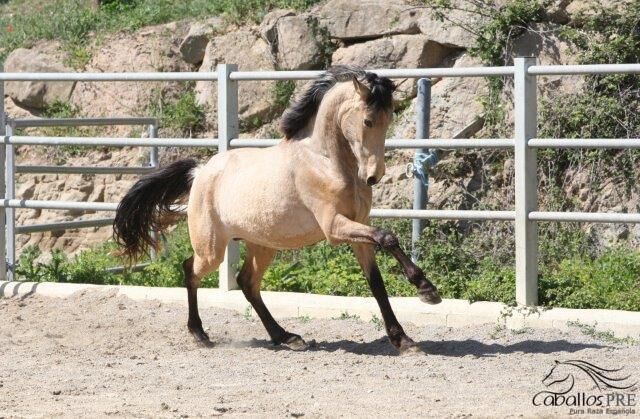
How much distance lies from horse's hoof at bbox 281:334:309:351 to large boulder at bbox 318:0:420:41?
5439mm

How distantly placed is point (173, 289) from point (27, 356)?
67.6 inches

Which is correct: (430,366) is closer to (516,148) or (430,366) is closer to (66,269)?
(516,148)

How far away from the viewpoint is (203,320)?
26.0 feet

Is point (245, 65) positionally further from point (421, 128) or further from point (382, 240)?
point (382, 240)

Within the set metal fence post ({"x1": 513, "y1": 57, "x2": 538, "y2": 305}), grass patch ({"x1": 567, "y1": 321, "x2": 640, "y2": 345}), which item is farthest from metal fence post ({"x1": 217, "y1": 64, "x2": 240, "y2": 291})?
grass patch ({"x1": 567, "y1": 321, "x2": 640, "y2": 345})

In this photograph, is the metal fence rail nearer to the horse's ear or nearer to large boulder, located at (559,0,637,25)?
the horse's ear

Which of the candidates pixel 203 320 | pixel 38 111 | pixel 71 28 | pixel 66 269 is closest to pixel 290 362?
pixel 203 320

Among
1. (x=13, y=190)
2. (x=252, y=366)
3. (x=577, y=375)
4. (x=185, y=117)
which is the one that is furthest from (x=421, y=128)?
(x=185, y=117)

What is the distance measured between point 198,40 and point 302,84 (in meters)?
1.60

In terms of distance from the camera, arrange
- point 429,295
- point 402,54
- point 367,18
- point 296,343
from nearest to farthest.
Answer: point 429,295, point 296,343, point 402,54, point 367,18

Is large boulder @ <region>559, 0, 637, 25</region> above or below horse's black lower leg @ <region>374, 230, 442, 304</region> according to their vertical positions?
above

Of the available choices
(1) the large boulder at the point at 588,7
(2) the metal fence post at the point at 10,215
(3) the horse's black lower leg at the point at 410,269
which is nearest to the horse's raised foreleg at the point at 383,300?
(3) the horse's black lower leg at the point at 410,269

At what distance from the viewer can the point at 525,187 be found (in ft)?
24.0

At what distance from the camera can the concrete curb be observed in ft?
22.9
